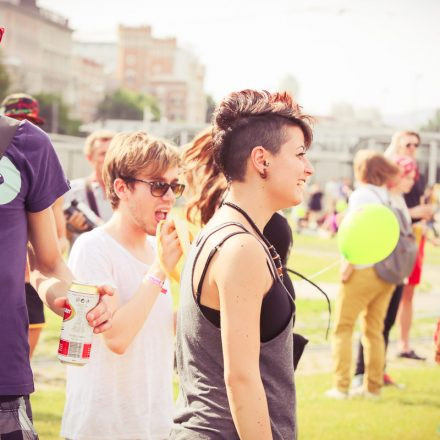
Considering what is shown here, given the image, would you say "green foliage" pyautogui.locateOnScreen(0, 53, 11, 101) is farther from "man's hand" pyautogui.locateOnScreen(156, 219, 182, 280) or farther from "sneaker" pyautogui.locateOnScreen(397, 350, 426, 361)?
"man's hand" pyautogui.locateOnScreen(156, 219, 182, 280)

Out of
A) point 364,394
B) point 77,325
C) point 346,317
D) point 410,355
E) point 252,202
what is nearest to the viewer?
point 252,202

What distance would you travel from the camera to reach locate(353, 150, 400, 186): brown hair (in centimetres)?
655

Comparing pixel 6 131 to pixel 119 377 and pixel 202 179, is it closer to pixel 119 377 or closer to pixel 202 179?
pixel 119 377

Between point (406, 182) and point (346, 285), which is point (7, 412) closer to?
point (346, 285)

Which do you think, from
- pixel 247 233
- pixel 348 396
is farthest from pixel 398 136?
pixel 247 233

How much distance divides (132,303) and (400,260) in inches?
155

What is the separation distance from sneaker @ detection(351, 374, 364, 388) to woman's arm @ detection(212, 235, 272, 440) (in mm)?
4909

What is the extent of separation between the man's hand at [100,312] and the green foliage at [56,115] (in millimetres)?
90777

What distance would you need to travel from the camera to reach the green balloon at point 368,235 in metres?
4.80

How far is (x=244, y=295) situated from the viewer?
222 cm

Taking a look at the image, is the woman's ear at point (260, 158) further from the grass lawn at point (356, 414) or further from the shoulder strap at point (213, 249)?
the grass lawn at point (356, 414)

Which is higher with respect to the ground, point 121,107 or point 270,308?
point 121,107

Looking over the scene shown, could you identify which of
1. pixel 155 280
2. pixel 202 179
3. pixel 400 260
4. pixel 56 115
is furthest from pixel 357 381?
pixel 56 115

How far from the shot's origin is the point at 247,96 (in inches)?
97.7
